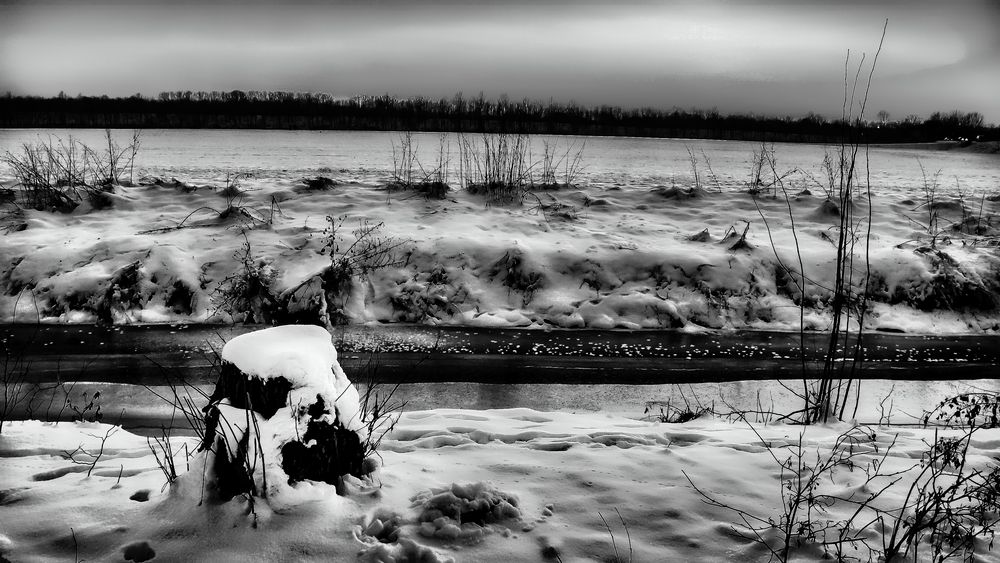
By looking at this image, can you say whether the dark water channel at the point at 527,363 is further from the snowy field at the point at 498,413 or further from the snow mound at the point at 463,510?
the snow mound at the point at 463,510

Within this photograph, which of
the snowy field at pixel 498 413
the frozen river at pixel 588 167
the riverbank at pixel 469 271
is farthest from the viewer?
the frozen river at pixel 588 167

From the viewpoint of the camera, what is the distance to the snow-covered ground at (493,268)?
7.24m

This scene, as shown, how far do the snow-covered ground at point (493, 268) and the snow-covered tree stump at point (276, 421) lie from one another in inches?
169

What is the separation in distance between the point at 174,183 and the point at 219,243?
3984 mm

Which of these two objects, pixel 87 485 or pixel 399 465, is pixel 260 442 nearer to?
pixel 399 465

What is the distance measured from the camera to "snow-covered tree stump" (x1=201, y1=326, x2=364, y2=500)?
2.62 m

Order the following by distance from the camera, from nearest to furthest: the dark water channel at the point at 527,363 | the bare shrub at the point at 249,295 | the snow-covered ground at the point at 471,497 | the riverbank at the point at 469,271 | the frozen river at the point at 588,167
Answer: the snow-covered ground at the point at 471,497 → the dark water channel at the point at 527,363 → the bare shrub at the point at 249,295 → the riverbank at the point at 469,271 → the frozen river at the point at 588,167

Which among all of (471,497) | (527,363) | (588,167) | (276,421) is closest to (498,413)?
(527,363)

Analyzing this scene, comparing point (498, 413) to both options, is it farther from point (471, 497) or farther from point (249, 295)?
point (249, 295)

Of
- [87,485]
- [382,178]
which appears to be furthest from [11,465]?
[382,178]

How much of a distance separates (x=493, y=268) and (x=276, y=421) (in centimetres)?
546

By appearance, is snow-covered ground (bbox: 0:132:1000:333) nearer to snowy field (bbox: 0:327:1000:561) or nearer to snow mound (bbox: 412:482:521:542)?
snowy field (bbox: 0:327:1000:561)

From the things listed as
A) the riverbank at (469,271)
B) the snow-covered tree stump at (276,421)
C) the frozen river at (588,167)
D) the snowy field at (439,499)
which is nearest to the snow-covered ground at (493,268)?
the riverbank at (469,271)

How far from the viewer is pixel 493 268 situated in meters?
8.02
